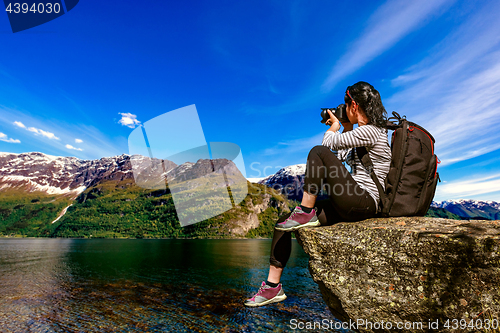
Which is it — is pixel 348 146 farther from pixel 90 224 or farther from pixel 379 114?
pixel 90 224

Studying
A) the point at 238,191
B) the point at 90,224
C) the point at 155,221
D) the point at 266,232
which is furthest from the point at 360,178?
the point at 90,224

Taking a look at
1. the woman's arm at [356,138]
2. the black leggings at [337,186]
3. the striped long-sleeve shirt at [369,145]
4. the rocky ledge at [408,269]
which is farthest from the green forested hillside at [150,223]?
the woman's arm at [356,138]

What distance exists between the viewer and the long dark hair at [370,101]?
3.62 metres

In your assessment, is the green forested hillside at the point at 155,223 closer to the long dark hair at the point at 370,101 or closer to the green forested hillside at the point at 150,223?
the green forested hillside at the point at 150,223

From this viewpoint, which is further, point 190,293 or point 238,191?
point 238,191

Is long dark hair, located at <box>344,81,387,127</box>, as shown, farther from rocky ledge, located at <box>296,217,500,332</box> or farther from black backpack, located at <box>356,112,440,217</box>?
rocky ledge, located at <box>296,217,500,332</box>

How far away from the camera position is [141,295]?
1476cm

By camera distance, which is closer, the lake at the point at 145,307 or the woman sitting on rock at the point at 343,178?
the woman sitting on rock at the point at 343,178

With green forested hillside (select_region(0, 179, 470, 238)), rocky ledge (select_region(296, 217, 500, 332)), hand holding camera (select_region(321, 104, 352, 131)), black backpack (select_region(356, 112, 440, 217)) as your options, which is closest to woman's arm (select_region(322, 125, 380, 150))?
black backpack (select_region(356, 112, 440, 217))

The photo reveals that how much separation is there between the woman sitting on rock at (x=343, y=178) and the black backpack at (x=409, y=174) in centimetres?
13

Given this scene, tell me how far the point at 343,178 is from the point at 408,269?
56.5 inches

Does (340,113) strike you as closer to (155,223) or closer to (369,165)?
(369,165)

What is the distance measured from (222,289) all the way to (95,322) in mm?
8245

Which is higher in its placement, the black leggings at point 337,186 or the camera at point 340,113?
the camera at point 340,113
